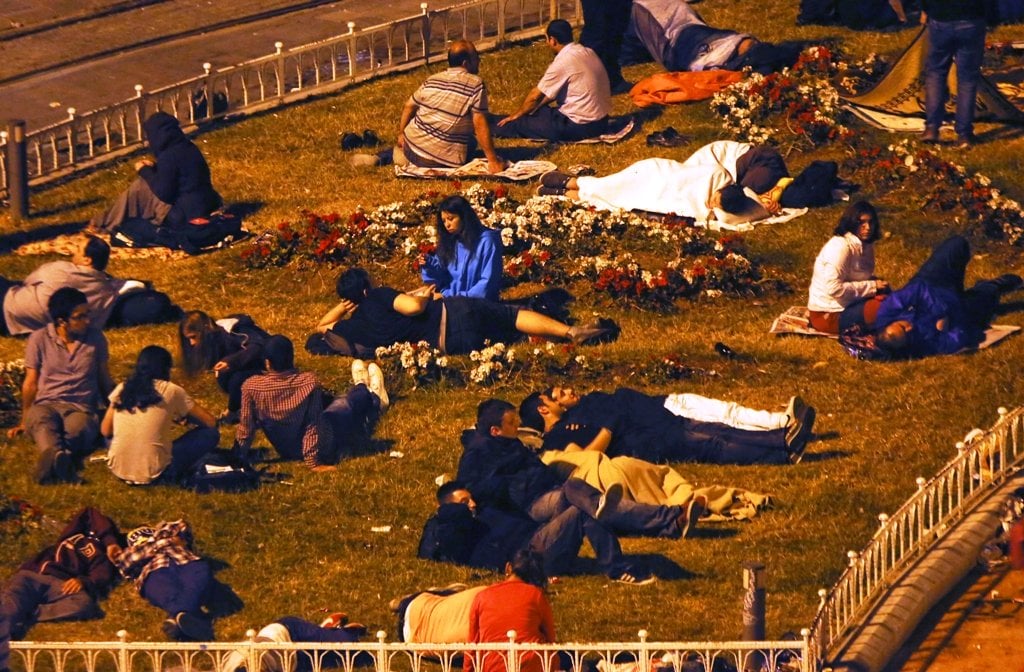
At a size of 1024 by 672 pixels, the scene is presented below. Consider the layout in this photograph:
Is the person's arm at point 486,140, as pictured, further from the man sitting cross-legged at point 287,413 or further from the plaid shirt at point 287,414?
the plaid shirt at point 287,414

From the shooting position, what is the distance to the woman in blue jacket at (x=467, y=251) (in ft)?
72.7

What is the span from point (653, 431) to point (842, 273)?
128 inches

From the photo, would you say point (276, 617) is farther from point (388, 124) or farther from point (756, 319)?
point (388, 124)

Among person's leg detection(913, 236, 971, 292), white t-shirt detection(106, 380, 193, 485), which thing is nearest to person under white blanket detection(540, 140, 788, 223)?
person's leg detection(913, 236, 971, 292)

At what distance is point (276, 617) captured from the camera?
17.0 metres

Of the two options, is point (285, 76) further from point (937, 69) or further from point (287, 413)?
point (287, 413)

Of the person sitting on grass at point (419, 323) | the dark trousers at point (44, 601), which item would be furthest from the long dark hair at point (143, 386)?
the person sitting on grass at point (419, 323)

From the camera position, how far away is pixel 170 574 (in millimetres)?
17141

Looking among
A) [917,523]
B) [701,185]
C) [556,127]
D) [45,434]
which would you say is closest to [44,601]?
[45,434]

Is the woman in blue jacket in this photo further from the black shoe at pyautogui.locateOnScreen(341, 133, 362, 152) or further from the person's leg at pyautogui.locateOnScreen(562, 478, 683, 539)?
the black shoe at pyautogui.locateOnScreen(341, 133, 362, 152)

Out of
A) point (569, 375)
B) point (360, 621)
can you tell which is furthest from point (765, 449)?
point (360, 621)

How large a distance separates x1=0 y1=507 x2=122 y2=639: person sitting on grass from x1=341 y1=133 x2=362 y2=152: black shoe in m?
10.0

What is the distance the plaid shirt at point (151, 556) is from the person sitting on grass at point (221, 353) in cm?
288

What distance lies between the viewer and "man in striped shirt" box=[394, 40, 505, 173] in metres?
25.6
